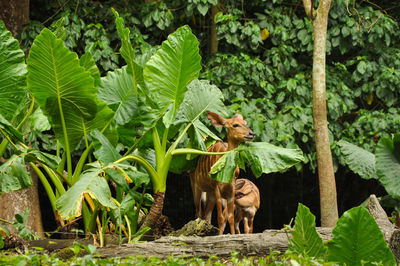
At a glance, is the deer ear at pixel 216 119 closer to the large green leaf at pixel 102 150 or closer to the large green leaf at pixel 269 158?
the large green leaf at pixel 269 158

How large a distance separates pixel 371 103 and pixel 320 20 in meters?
3.76

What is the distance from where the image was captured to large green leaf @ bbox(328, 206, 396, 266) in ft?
9.35

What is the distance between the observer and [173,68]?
5148 millimetres

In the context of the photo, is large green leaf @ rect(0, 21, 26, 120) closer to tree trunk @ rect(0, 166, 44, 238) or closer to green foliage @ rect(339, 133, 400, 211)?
tree trunk @ rect(0, 166, 44, 238)

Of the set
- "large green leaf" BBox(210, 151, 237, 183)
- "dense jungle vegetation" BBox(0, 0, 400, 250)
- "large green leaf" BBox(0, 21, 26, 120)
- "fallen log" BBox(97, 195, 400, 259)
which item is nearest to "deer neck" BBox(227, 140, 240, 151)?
"large green leaf" BBox(210, 151, 237, 183)

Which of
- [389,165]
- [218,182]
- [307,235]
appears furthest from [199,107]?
[307,235]

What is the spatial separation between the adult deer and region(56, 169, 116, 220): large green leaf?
122 cm

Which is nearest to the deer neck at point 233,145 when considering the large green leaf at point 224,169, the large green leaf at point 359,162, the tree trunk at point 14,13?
the large green leaf at point 224,169

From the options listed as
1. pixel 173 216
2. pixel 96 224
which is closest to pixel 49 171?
pixel 96 224

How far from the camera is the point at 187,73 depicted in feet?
16.9

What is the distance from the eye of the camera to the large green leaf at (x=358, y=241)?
285 centimetres

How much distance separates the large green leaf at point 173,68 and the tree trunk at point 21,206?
351cm

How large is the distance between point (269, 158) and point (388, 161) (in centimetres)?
128

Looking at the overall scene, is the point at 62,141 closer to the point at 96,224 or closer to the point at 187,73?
the point at 96,224
